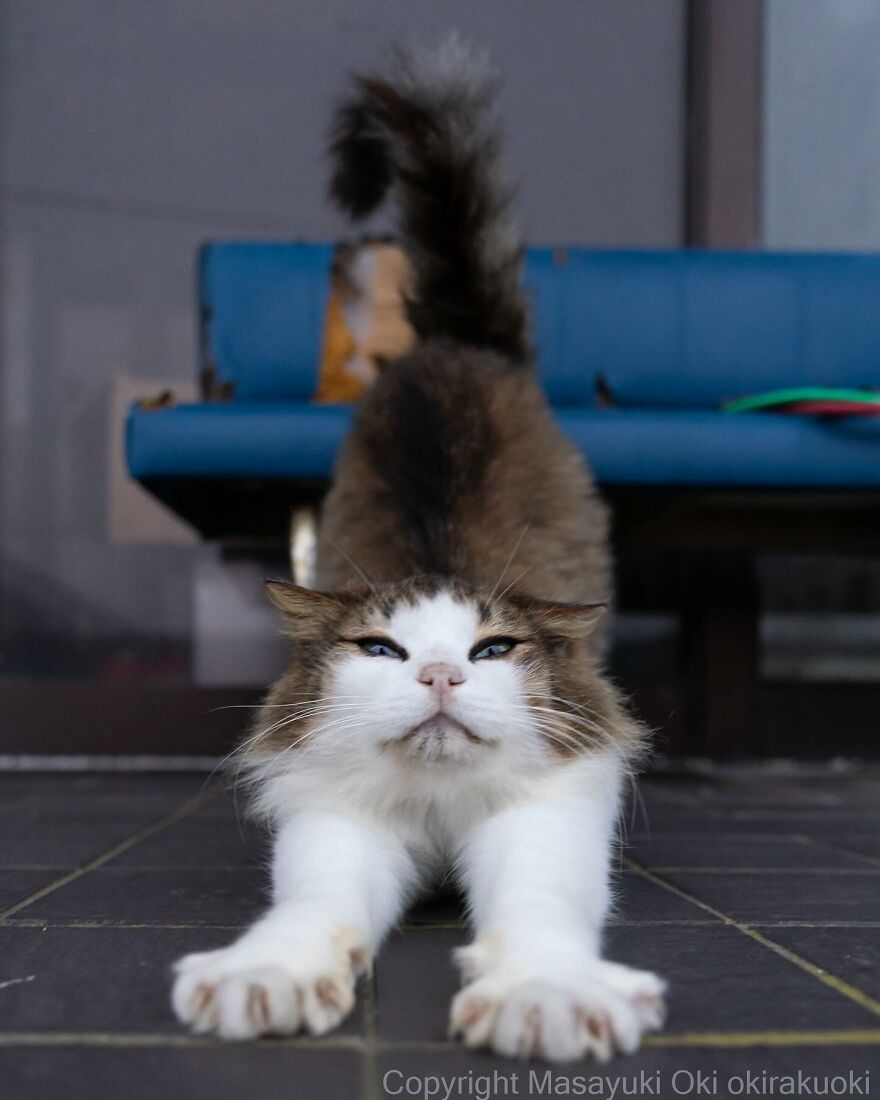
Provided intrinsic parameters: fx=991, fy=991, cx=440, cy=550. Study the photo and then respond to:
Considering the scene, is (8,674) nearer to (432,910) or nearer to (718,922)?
(432,910)

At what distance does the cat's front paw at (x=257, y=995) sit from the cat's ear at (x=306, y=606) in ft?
1.55

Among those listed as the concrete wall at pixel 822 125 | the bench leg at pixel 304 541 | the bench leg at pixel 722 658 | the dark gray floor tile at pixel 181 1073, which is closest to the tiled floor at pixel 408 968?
the dark gray floor tile at pixel 181 1073

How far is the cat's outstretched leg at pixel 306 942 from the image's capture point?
68 cm

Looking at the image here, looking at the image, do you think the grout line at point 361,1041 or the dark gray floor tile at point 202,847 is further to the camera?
the dark gray floor tile at point 202,847

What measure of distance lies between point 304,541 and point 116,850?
87 centimetres

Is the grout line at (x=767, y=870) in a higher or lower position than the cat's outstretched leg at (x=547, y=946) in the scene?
lower

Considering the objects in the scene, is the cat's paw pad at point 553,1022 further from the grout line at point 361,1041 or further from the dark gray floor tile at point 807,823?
the dark gray floor tile at point 807,823

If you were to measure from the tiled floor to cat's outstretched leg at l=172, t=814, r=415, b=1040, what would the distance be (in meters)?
0.02

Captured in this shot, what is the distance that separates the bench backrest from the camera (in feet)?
8.52

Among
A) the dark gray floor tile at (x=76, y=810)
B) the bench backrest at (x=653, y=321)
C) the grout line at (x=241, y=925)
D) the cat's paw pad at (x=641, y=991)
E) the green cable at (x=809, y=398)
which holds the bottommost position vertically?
the dark gray floor tile at (x=76, y=810)

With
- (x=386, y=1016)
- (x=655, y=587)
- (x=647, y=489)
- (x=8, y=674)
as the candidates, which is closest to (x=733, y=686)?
(x=655, y=587)

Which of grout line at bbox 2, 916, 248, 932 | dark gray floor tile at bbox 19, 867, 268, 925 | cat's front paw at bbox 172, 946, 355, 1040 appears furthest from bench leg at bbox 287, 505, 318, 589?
cat's front paw at bbox 172, 946, 355, 1040

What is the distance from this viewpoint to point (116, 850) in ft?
4.78

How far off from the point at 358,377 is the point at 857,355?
1.32 meters
